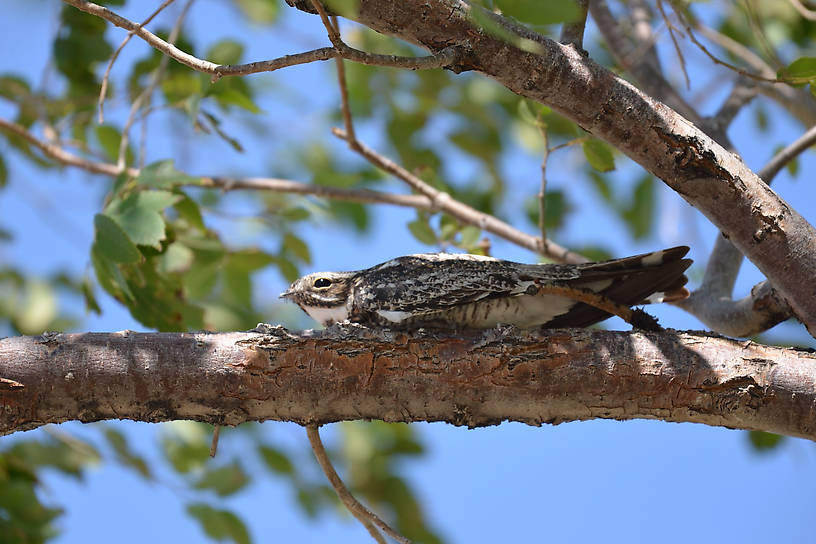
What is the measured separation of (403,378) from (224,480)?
67.9 inches

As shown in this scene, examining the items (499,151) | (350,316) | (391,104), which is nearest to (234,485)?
(350,316)

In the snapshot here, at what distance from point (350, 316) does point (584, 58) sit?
124cm

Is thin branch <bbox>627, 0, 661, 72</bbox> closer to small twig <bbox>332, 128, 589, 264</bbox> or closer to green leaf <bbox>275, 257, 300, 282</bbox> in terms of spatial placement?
small twig <bbox>332, 128, 589, 264</bbox>

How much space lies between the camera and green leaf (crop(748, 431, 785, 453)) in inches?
160

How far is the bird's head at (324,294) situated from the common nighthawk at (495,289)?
0.16 metres

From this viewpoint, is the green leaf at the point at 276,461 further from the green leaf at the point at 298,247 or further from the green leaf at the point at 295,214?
the green leaf at the point at 295,214

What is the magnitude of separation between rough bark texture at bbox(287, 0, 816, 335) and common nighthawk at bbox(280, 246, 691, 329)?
0.38 m

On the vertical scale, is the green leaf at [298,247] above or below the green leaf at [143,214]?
above

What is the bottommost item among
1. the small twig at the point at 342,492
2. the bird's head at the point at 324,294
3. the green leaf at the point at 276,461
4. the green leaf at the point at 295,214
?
the small twig at the point at 342,492

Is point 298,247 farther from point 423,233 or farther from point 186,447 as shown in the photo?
point 186,447

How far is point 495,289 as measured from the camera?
2.53 m

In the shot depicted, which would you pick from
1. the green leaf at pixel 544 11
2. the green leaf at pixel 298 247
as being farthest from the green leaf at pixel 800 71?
the green leaf at pixel 298 247

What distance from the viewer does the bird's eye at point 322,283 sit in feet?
10.0

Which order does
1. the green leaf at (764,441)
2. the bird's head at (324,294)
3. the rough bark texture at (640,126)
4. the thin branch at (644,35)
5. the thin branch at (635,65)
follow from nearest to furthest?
the rough bark texture at (640,126) < the bird's head at (324,294) < the thin branch at (635,65) < the thin branch at (644,35) < the green leaf at (764,441)
